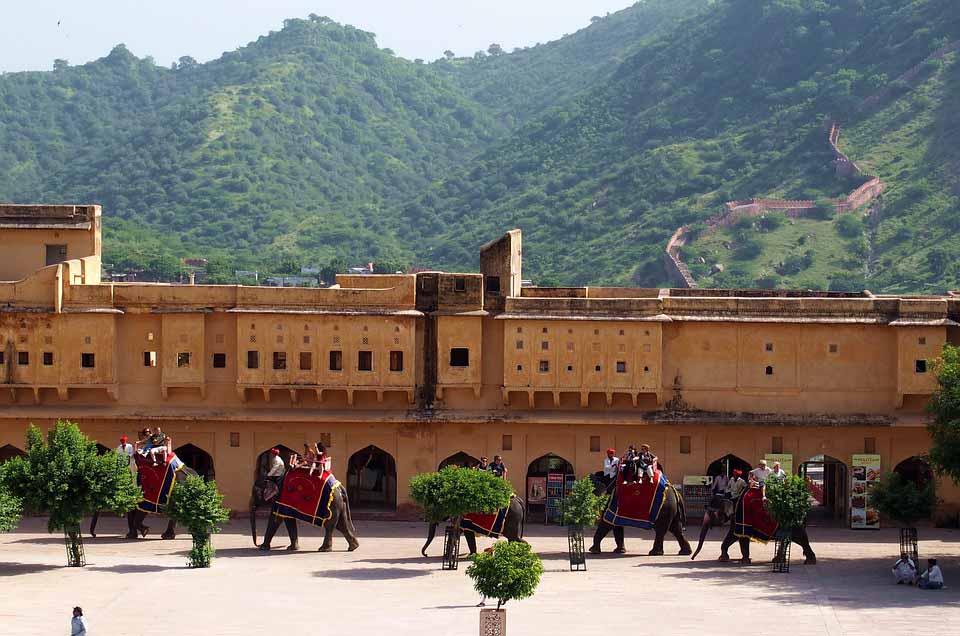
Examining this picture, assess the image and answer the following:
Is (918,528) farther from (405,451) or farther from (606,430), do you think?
(405,451)

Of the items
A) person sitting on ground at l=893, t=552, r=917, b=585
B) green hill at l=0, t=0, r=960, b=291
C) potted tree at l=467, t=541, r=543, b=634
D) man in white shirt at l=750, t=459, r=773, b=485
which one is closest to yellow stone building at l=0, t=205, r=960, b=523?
man in white shirt at l=750, t=459, r=773, b=485

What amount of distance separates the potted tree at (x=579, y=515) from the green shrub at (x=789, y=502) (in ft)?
9.46

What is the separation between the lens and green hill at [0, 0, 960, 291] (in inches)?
3612

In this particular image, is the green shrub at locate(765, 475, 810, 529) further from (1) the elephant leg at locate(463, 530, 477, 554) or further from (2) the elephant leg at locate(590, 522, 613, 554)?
(1) the elephant leg at locate(463, 530, 477, 554)

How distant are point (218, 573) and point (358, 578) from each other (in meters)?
2.24

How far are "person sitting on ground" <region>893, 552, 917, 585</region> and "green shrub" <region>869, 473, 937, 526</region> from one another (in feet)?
3.84

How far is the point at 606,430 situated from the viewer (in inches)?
1383

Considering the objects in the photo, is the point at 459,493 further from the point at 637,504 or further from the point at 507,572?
the point at 507,572

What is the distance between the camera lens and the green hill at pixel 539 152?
301 ft

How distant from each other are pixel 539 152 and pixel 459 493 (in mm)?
91090

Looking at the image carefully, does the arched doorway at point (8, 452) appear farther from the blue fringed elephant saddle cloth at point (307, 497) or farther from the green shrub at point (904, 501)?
the green shrub at point (904, 501)

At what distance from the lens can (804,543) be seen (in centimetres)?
2977

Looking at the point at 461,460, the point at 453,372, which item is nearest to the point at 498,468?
the point at 453,372

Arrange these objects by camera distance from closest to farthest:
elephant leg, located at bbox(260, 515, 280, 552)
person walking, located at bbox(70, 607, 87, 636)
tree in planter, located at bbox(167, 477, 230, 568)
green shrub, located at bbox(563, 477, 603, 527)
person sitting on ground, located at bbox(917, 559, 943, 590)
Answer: person walking, located at bbox(70, 607, 87, 636) < person sitting on ground, located at bbox(917, 559, 943, 590) < tree in planter, located at bbox(167, 477, 230, 568) < green shrub, located at bbox(563, 477, 603, 527) < elephant leg, located at bbox(260, 515, 280, 552)
